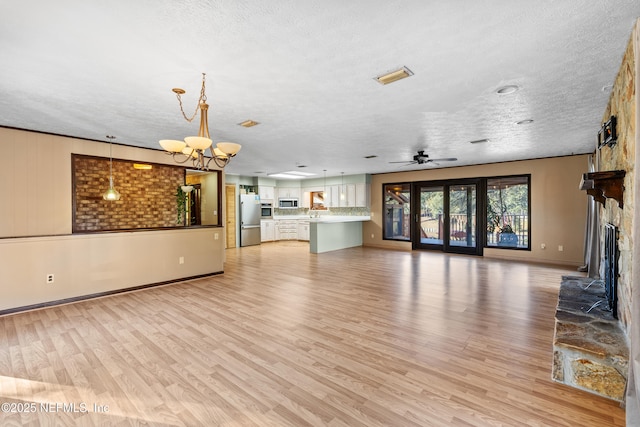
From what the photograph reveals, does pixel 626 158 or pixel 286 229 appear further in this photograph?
pixel 286 229

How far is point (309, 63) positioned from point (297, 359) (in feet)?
8.50

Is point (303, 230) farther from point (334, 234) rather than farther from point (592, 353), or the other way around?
point (592, 353)

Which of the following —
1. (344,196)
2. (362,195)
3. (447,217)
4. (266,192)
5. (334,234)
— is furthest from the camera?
(266,192)

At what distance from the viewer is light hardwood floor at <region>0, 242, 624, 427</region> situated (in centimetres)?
193

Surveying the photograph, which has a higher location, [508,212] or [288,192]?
[288,192]

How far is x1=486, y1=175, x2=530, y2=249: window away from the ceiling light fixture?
253 inches

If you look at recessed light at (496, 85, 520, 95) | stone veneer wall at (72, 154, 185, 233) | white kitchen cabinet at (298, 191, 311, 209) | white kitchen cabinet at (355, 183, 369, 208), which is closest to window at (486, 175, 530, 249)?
white kitchen cabinet at (355, 183, 369, 208)

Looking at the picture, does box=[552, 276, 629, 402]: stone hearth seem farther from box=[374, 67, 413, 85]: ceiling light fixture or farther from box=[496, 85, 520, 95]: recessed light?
box=[374, 67, 413, 85]: ceiling light fixture

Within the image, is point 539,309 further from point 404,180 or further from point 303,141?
point 404,180

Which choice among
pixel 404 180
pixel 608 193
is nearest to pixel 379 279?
pixel 608 193

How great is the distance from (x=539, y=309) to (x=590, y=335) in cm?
151

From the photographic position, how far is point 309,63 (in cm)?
239

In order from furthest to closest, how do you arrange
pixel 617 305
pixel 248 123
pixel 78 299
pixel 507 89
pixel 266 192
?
pixel 266 192 → pixel 78 299 → pixel 248 123 → pixel 507 89 → pixel 617 305

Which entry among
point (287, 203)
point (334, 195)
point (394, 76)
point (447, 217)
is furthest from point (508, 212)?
point (287, 203)
